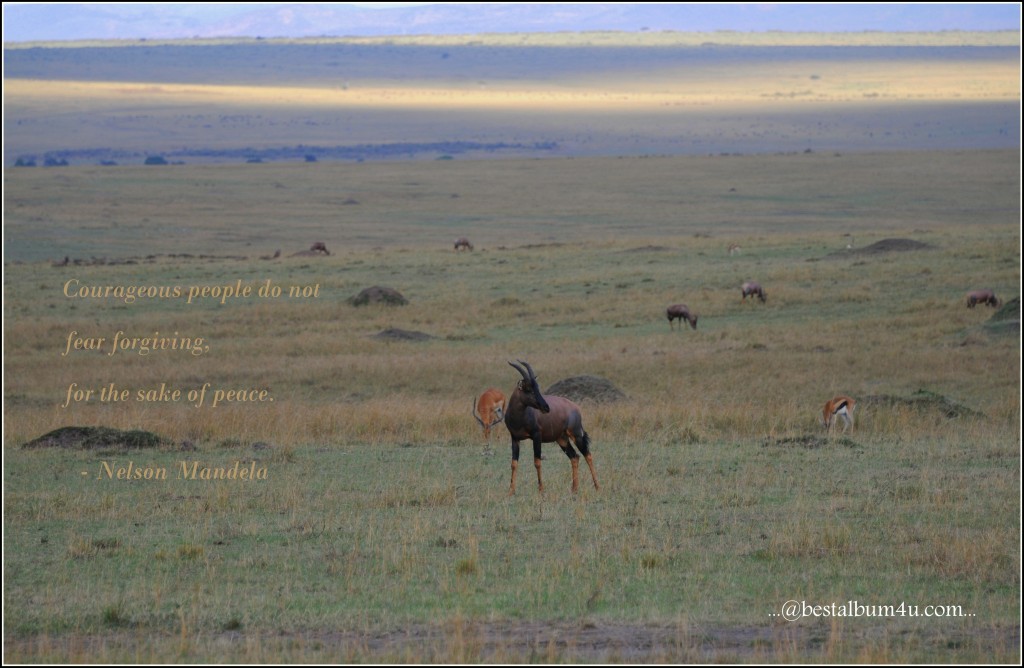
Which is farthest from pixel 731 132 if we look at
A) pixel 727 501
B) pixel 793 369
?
pixel 727 501

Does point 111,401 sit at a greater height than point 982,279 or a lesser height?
lesser

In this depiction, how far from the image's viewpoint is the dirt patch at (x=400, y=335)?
2816 centimetres

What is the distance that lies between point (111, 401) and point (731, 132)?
13937 centimetres

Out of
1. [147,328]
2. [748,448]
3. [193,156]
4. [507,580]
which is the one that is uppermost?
[193,156]

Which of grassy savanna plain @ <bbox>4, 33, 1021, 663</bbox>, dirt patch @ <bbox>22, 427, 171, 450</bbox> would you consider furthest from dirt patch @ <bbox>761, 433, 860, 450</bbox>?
dirt patch @ <bbox>22, 427, 171, 450</bbox>

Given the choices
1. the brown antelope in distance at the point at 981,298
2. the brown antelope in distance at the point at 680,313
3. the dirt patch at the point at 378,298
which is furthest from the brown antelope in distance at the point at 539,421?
the dirt patch at the point at 378,298

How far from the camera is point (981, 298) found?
29156mm

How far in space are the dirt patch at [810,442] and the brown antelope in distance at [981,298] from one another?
1494 cm

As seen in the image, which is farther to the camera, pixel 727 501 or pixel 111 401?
pixel 111 401

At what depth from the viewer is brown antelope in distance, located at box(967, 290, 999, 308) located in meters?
29.2

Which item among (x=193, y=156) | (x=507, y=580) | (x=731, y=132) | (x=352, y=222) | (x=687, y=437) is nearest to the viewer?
(x=507, y=580)

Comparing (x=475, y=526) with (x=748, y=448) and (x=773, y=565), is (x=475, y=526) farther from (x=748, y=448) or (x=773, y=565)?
(x=748, y=448)

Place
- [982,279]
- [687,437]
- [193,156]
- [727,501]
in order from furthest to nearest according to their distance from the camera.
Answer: [193,156], [982,279], [687,437], [727,501]

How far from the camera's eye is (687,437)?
634 inches
